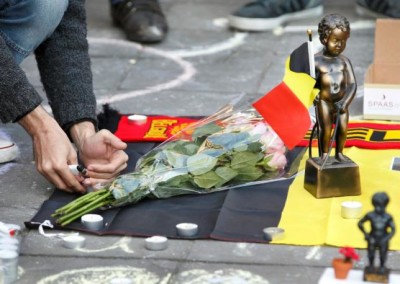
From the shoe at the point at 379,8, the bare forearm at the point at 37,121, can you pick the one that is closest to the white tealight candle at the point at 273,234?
the bare forearm at the point at 37,121

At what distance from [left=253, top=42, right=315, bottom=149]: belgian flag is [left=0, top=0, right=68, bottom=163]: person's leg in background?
75 cm

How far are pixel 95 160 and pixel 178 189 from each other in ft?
0.92

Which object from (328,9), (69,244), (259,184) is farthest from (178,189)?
(328,9)

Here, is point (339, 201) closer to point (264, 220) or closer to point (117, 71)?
point (264, 220)

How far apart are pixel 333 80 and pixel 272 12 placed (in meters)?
2.22

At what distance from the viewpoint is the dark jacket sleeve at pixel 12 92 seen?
10.3ft

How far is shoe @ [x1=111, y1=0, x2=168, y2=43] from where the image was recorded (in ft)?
16.4

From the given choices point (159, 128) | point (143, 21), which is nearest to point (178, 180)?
point (159, 128)

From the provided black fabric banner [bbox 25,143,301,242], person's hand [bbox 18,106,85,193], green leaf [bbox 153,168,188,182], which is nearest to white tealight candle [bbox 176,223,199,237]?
black fabric banner [bbox 25,143,301,242]

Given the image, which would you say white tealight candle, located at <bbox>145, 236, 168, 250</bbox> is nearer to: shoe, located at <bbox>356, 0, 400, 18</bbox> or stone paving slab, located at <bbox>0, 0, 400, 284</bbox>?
stone paving slab, located at <bbox>0, 0, 400, 284</bbox>

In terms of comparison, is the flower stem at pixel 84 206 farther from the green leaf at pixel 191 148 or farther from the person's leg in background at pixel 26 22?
the person's leg in background at pixel 26 22

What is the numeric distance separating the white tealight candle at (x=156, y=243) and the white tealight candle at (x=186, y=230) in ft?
0.22

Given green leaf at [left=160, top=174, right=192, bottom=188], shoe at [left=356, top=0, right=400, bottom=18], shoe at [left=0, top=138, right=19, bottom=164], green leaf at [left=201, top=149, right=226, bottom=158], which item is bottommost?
shoe at [left=356, top=0, right=400, bottom=18]

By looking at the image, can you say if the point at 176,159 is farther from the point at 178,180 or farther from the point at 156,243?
the point at 156,243
